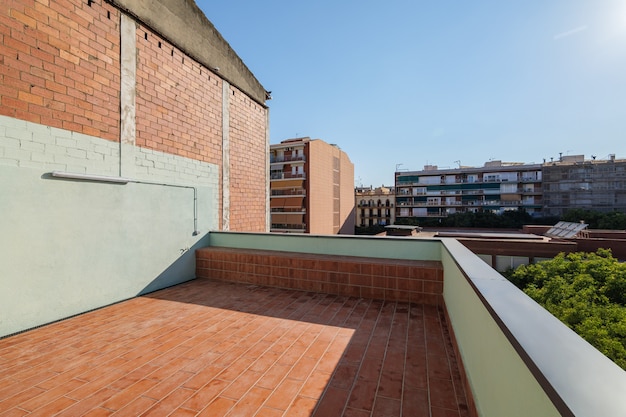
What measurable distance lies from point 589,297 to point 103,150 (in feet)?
31.2

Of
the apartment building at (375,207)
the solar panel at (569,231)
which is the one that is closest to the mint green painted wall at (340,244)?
the solar panel at (569,231)

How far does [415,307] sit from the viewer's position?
13.6 ft

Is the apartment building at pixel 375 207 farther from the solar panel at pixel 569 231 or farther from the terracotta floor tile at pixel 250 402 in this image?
the terracotta floor tile at pixel 250 402

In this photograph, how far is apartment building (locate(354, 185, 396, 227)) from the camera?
5356 centimetres

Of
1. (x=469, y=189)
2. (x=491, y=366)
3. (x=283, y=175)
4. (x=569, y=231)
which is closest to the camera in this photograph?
(x=491, y=366)

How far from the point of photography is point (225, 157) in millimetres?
7371

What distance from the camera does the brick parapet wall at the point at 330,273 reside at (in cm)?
429

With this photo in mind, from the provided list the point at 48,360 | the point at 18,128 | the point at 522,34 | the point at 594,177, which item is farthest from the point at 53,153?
the point at 594,177

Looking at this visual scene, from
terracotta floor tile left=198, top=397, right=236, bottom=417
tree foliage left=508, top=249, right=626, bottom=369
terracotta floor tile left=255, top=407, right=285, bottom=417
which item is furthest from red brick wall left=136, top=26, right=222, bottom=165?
tree foliage left=508, top=249, right=626, bottom=369

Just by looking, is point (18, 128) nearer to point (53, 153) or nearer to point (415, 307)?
point (53, 153)

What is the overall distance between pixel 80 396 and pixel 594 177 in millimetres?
59428

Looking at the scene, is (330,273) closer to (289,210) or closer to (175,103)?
(175,103)

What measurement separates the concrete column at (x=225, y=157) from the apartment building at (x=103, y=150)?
3.1 inches

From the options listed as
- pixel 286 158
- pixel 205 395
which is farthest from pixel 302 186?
pixel 205 395
